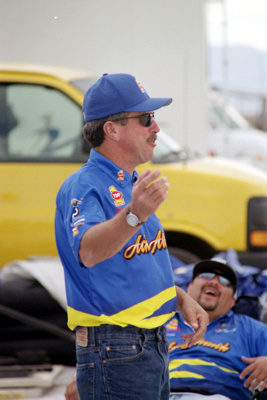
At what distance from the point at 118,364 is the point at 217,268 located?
1723 mm

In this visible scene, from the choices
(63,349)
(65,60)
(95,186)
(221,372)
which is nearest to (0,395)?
(63,349)

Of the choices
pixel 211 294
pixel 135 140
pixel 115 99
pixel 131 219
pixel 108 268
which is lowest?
pixel 211 294

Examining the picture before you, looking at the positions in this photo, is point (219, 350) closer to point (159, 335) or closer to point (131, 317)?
point (159, 335)

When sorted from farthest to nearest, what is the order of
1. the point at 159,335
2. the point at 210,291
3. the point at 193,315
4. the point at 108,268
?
1. the point at 210,291
2. the point at 193,315
3. the point at 159,335
4. the point at 108,268

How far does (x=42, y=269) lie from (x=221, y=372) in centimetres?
152

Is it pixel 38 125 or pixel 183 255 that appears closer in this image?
pixel 183 255

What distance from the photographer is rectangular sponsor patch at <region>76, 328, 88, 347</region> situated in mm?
2084

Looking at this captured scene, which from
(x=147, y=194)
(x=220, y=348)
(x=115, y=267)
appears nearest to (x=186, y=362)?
(x=220, y=348)

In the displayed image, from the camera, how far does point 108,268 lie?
202 centimetres

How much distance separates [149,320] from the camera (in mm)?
2094

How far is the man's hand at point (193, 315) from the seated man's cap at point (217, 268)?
1.39 m

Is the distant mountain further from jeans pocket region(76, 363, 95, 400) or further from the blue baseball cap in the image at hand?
jeans pocket region(76, 363, 95, 400)

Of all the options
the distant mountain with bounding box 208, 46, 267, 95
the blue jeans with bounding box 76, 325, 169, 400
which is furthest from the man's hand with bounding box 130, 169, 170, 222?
the distant mountain with bounding box 208, 46, 267, 95

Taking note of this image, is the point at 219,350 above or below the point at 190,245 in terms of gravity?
above
